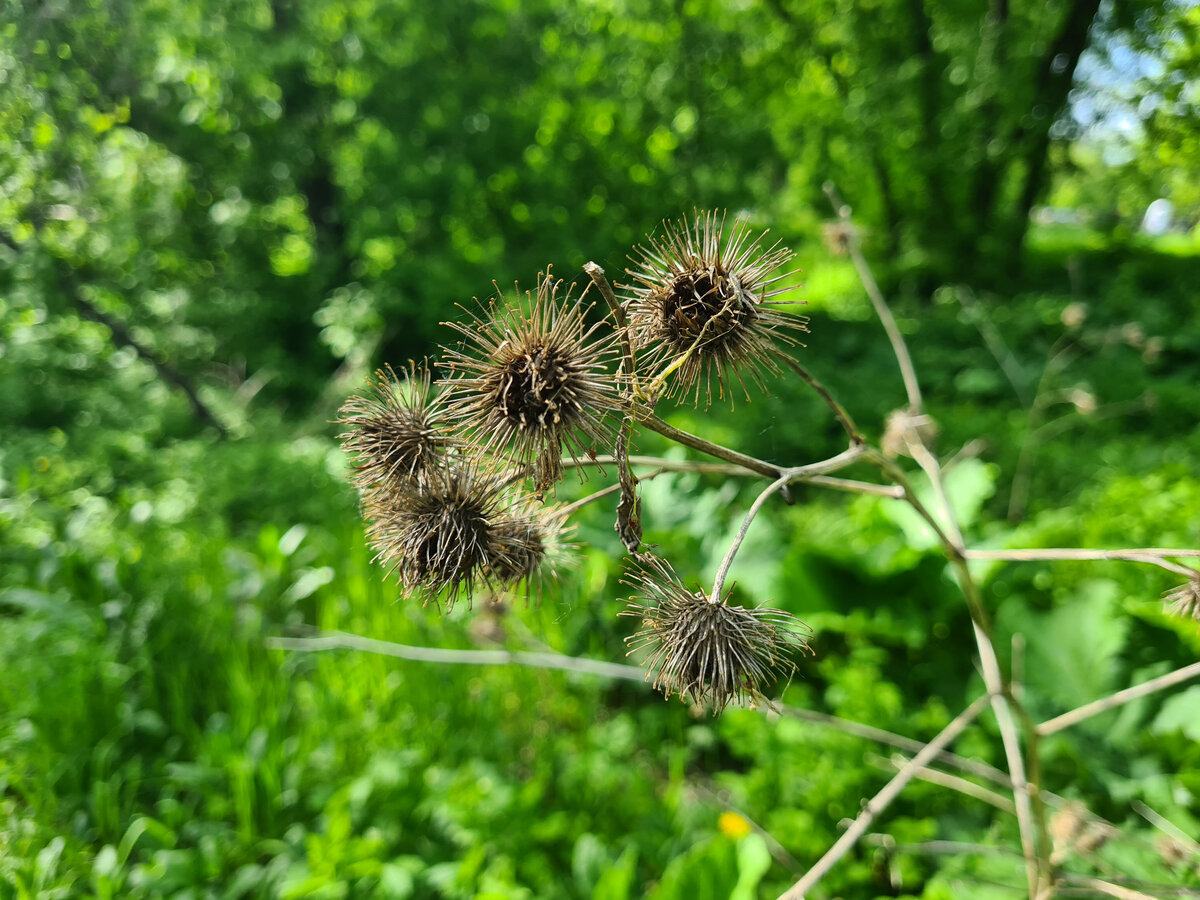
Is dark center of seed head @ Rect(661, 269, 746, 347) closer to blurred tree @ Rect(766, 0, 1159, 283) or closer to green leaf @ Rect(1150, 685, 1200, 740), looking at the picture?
green leaf @ Rect(1150, 685, 1200, 740)

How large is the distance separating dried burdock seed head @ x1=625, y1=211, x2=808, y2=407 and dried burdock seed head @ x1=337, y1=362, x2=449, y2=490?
354 millimetres

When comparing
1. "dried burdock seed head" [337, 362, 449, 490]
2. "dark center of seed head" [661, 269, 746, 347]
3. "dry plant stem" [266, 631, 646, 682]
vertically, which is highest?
"dark center of seed head" [661, 269, 746, 347]

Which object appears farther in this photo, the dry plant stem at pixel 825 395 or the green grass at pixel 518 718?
the green grass at pixel 518 718

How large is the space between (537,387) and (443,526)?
274 millimetres

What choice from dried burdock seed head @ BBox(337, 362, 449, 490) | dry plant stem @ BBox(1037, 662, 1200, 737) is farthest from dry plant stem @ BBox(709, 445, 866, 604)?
dry plant stem @ BBox(1037, 662, 1200, 737)

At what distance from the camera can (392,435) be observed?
3.55ft

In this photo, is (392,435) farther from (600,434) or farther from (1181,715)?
(1181,715)

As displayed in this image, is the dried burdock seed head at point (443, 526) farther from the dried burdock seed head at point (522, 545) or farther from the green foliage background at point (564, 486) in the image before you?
the green foliage background at point (564, 486)

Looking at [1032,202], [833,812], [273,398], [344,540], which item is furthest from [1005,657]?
[1032,202]

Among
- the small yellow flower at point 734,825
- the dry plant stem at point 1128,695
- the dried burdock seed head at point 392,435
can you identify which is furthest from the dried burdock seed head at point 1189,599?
the small yellow flower at point 734,825

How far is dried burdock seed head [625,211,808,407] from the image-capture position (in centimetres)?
93

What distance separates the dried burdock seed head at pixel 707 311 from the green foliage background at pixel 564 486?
328 millimetres

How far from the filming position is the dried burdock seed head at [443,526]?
1.03 m

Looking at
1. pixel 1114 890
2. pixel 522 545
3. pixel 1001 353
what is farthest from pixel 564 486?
pixel 1001 353
